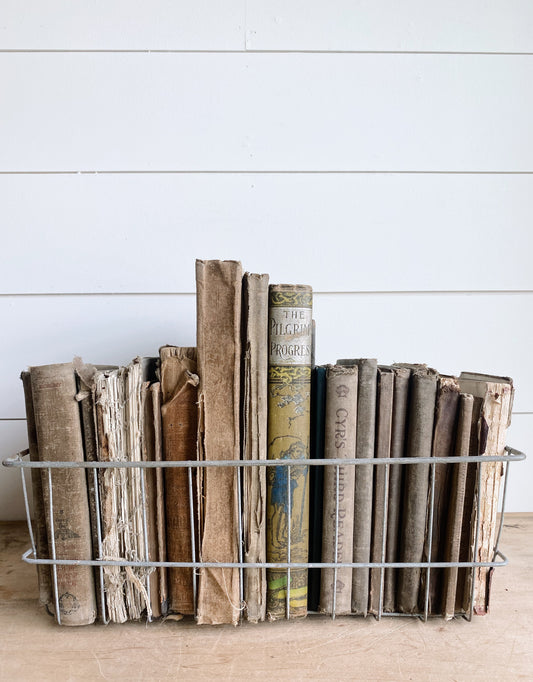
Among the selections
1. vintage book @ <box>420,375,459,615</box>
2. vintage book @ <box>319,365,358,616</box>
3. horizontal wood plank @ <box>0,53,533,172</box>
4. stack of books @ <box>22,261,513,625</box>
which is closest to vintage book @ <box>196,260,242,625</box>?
stack of books @ <box>22,261,513,625</box>

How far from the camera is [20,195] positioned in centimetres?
69

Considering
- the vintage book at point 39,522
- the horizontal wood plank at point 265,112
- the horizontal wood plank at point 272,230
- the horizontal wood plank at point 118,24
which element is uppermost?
the horizontal wood plank at point 118,24

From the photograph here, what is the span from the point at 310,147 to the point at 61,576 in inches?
27.6

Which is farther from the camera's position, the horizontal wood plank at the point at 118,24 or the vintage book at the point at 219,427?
the horizontal wood plank at the point at 118,24

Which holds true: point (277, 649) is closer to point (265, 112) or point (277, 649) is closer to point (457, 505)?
point (457, 505)

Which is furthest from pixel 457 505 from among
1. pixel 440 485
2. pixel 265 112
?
pixel 265 112

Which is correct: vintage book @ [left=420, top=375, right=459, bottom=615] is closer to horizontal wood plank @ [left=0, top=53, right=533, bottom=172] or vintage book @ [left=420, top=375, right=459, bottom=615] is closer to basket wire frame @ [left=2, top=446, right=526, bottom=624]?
basket wire frame @ [left=2, top=446, right=526, bottom=624]

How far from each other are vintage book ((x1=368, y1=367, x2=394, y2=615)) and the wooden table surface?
4 centimetres

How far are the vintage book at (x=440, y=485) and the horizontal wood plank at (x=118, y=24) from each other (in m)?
0.65

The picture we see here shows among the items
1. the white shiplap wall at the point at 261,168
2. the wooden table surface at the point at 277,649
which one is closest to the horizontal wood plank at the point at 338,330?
the white shiplap wall at the point at 261,168

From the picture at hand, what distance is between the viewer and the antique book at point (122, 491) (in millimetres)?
456

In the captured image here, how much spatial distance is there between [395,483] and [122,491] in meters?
0.31

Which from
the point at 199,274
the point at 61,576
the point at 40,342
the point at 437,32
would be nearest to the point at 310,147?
the point at 437,32

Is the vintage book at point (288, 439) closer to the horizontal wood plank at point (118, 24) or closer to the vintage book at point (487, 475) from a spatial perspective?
the vintage book at point (487, 475)
